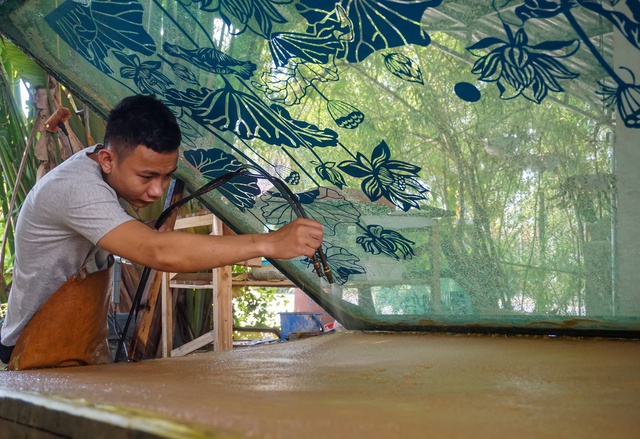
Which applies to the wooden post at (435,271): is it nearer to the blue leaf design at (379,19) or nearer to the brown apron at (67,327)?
the blue leaf design at (379,19)

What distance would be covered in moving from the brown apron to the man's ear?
310 mm

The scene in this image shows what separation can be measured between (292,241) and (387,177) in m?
0.45

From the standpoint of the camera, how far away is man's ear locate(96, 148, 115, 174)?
196 centimetres

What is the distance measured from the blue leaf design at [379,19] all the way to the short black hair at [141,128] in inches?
20.6

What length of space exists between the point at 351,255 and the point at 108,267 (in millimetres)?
905

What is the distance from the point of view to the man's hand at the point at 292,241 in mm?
Result: 1841

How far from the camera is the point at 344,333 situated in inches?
109

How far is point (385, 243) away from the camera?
237 centimetres

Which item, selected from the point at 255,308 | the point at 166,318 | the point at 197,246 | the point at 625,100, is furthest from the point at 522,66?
the point at 255,308

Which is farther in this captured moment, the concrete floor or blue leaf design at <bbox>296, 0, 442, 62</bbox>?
blue leaf design at <bbox>296, 0, 442, 62</bbox>

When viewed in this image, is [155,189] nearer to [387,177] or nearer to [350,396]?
[387,177]

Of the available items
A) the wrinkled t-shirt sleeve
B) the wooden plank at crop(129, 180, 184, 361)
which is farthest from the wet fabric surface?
the wrinkled t-shirt sleeve

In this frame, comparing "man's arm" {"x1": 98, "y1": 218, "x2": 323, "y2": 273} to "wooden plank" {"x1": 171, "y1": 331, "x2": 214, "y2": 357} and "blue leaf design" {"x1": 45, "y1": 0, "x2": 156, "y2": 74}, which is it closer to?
"blue leaf design" {"x1": 45, "y1": 0, "x2": 156, "y2": 74}

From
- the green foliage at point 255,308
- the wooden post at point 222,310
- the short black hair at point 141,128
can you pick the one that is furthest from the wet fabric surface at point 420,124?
the green foliage at point 255,308
